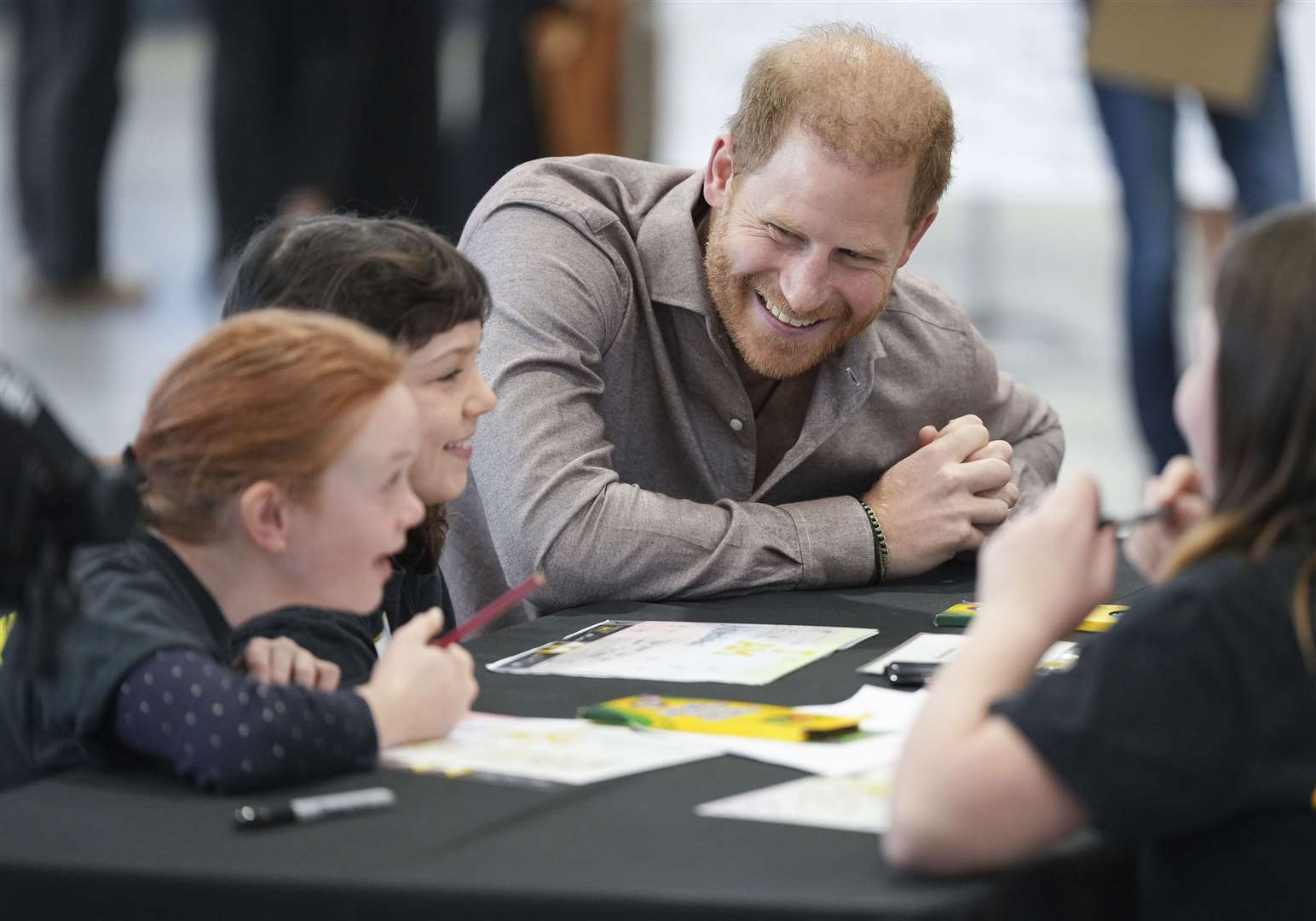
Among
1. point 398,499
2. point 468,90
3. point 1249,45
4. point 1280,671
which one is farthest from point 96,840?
point 468,90

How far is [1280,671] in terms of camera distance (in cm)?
120

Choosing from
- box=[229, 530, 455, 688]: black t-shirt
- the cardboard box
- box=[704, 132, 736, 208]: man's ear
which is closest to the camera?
box=[229, 530, 455, 688]: black t-shirt

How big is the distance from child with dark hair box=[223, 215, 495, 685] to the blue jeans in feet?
9.76

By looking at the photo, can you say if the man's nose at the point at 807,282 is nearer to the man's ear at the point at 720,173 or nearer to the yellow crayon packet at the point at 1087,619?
the man's ear at the point at 720,173

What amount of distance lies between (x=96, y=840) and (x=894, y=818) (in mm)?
550

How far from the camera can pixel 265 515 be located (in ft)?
→ 5.07

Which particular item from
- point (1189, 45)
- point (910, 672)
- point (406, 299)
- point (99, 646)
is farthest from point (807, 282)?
point (1189, 45)

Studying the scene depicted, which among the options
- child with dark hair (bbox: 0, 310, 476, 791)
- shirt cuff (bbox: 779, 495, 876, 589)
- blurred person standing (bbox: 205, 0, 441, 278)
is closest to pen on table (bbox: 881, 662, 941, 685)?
child with dark hair (bbox: 0, 310, 476, 791)

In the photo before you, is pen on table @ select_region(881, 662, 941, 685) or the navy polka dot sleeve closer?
the navy polka dot sleeve

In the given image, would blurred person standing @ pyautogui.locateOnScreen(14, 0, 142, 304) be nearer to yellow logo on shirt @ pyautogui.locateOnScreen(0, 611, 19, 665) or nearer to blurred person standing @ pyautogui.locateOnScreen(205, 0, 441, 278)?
blurred person standing @ pyautogui.locateOnScreen(205, 0, 441, 278)

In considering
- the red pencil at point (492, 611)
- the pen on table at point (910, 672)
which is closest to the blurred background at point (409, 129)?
the pen on table at point (910, 672)

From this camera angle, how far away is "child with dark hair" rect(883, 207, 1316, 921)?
117 cm

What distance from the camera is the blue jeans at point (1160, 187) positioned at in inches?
180

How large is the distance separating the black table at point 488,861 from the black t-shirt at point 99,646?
0.21ft
